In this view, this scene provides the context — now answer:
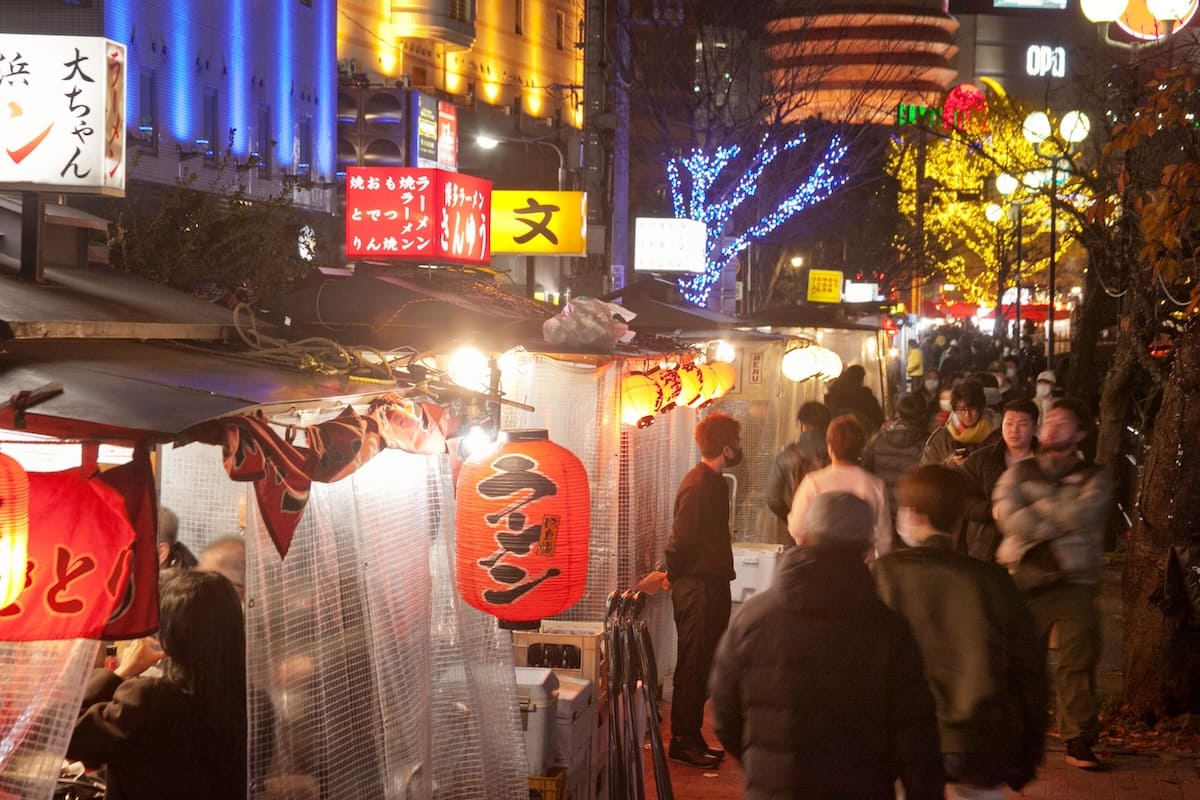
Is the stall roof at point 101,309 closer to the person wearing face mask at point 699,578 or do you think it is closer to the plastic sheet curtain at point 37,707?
the plastic sheet curtain at point 37,707

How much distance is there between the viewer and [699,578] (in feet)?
31.2

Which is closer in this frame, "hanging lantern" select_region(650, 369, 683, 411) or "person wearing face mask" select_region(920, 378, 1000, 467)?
"hanging lantern" select_region(650, 369, 683, 411)

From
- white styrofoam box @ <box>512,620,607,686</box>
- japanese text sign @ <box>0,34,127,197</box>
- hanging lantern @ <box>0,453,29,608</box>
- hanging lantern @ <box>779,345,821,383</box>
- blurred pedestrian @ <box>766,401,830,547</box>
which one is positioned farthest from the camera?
hanging lantern @ <box>779,345,821,383</box>

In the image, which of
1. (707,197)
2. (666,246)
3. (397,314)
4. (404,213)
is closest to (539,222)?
(404,213)

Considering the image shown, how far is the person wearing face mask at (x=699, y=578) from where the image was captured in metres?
9.45

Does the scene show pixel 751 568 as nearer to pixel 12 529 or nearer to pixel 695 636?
pixel 695 636

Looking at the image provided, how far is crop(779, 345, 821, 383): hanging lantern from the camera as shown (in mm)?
18891

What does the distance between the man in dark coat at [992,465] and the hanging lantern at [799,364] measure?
857cm

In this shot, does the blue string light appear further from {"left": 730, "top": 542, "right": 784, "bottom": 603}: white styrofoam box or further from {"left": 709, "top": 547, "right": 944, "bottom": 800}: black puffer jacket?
{"left": 709, "top": 547, "right": 944, "bottom": 800}: black puffer jacket

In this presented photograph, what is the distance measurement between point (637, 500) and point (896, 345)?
39.8 meters

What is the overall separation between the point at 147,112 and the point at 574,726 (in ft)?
76.3

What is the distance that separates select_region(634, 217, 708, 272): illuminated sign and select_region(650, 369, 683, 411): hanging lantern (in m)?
15.6

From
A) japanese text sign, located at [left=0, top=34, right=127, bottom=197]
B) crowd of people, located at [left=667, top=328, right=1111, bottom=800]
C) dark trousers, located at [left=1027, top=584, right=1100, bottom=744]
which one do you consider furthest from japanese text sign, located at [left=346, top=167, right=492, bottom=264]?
crowd of people, located at [left=667, top=328, right=1111, bottom=800]

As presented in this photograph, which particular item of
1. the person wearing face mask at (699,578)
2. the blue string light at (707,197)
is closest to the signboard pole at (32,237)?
the person wearing face mask at (699,578)
